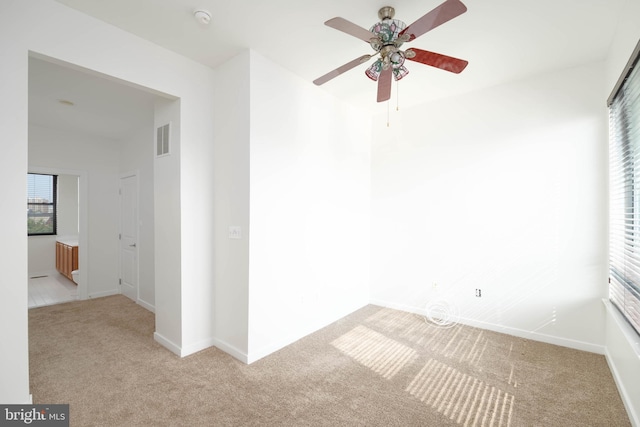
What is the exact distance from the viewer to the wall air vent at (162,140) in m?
2.90

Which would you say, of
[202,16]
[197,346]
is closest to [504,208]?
[202,16]

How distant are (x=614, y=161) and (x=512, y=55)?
4.18 feet

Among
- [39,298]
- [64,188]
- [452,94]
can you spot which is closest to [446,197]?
[452,94]

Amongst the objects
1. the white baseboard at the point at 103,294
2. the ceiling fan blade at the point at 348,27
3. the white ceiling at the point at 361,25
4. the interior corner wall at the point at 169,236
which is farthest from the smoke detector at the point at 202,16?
the white baseboard at the point at 103,294

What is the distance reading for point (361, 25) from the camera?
228 cm

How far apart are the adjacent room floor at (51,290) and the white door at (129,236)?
78 cm

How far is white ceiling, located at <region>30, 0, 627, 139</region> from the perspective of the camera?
6.76 feet

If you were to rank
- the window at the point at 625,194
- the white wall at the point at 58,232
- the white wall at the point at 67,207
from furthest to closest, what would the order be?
1. the white wall at the point at 67,207
2. the white wall at the point at 58,232
3. the window at the point at 625,194

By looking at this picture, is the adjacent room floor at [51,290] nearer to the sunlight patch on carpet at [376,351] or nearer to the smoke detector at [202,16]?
the sunlight patch on carpet at [376,351]

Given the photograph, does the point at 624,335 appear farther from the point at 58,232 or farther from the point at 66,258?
the point at 58,232

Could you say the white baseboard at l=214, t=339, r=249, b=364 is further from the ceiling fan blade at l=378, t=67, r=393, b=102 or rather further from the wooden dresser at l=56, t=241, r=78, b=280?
the wooden dresser at l=56, t=241, r=78, b=280

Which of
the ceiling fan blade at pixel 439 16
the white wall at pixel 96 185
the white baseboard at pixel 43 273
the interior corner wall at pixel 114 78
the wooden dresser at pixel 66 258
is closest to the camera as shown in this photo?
the ceiling fan blade at pixel 439 16

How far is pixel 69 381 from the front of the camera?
2.33 metres

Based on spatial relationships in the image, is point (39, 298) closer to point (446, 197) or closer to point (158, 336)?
point (158, 336)
